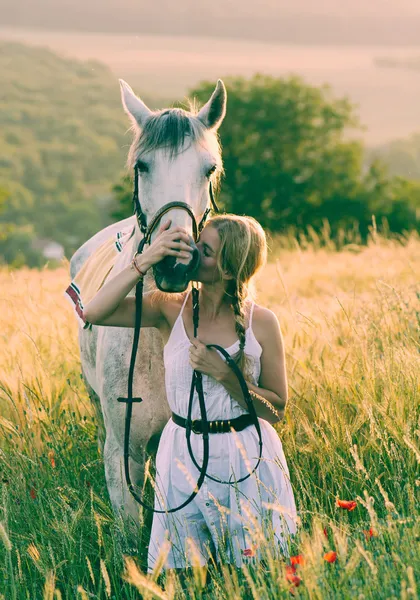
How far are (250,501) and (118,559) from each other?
61 centimetres

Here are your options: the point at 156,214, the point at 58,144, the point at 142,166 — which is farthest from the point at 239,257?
the point at 58,144


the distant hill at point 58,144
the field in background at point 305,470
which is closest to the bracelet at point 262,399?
the field in background at point 305,470

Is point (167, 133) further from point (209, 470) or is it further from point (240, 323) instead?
point (209, 470)

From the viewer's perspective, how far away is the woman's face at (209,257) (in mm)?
2750

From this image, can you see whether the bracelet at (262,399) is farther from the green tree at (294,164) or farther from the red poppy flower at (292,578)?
the green tree at (294,164)

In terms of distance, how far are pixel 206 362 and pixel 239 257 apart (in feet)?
1.37

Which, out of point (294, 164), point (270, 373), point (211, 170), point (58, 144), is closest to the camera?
point (270, 373)

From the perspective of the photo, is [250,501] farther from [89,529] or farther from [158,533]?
[89,529]

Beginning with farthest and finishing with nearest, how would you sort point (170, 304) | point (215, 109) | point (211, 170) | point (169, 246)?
point (215, 109) → point (211, 170) → point (170, 304) → point (169, 246)

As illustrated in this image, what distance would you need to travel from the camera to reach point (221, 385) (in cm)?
280

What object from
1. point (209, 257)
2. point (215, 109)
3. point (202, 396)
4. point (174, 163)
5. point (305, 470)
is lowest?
point (305, 470)

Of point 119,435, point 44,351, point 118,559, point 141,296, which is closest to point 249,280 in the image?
point 141,296

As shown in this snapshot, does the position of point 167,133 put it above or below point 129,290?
above

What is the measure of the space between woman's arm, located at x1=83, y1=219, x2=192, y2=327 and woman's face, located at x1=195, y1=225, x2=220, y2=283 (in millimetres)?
178
